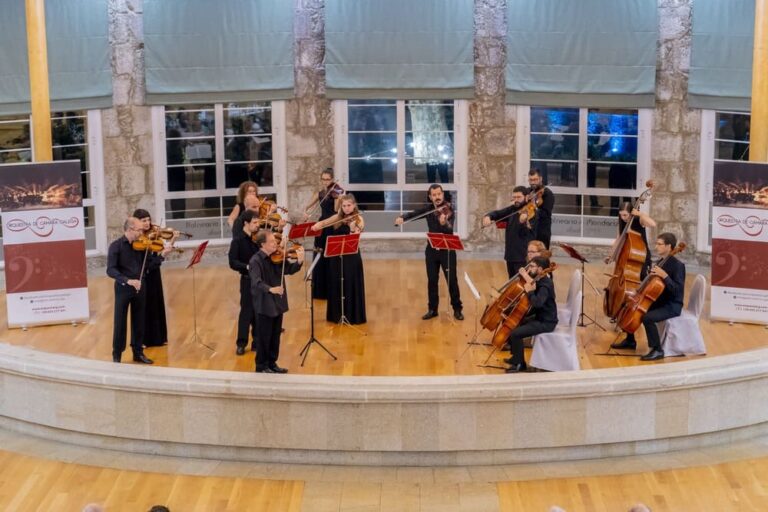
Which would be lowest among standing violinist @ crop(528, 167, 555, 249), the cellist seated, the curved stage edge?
the curved stage edge

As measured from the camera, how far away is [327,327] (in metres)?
11.9

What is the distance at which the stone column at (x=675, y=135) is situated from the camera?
14250mm

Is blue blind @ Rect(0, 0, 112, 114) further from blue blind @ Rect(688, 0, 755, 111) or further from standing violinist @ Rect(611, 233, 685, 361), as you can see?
standing violinist @ Rect(611, 233, 685, 361)

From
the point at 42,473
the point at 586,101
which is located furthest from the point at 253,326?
the point at 586,101

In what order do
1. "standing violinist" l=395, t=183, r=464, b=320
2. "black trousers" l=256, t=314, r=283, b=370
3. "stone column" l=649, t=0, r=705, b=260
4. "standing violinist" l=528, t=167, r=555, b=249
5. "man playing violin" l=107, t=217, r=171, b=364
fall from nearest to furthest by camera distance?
"black trousers" l=256, t=314, r=283, b=370
"man playing violin" l=107, t=217, r=171, b=364
"standing violinist" l=395, t=183, r=464, b=320
"standing violinist" l=528, t=167, r=555, b=249
"stone column" l=649, t=0, r=705, b=260

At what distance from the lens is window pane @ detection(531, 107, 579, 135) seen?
15000 mm

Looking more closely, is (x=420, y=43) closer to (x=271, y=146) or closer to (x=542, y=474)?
(x=271, y=146)

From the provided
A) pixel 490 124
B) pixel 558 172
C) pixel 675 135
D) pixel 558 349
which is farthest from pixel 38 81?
pixel 675 135

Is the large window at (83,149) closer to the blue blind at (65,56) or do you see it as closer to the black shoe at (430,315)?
the blue blind at (65,56)

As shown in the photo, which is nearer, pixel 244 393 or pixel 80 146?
pixel 244 393

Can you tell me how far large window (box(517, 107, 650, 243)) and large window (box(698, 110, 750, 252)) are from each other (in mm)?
727

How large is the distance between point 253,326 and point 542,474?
3.20 meters

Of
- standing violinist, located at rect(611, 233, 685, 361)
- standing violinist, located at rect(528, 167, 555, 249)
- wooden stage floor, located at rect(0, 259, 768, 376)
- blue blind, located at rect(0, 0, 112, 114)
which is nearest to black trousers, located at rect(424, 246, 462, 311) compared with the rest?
wooden stage floor, located at rect(0, 259, 768, 376)

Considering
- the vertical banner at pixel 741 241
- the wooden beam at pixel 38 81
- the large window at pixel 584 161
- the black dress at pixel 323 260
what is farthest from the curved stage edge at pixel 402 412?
the large window at pixel 584 161
